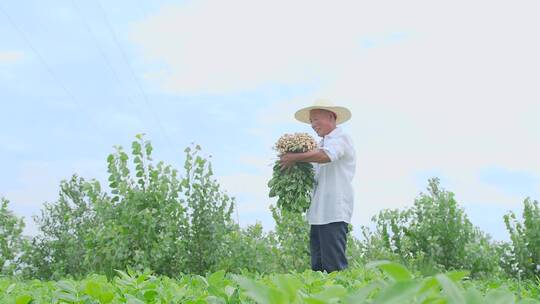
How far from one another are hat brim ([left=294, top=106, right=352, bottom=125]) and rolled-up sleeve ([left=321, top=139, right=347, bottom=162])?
0.56 metres

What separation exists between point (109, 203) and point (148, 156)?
2.26 ft

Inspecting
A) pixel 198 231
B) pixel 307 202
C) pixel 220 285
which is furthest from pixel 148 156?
pixel 220 285

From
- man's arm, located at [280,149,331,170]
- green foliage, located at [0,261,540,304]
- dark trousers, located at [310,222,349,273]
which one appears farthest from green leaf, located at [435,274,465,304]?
man's arm, located at [280,149,331,170]

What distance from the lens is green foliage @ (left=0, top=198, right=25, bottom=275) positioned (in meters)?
7.80

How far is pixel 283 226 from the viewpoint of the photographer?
7.71 meters

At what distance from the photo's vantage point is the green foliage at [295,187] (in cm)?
583

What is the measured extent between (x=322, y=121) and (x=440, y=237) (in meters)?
2.81

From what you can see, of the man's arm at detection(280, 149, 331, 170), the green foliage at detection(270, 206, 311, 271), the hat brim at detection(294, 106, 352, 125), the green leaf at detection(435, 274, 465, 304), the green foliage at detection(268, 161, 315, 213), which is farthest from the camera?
the green foliage at detection(270, 206, 311, 271)

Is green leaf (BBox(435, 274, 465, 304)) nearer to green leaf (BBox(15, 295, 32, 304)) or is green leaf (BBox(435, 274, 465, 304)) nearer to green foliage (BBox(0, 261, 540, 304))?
green foliage (BBox(0, 261, 540, 304))

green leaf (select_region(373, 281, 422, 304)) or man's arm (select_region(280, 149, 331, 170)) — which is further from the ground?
man's arm (select_region(280, 149, 331, 170))

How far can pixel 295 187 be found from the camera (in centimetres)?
583

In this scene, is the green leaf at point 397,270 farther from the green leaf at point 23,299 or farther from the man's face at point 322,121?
the man's face at point 322,121

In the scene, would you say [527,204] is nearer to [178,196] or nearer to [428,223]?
[428,223]

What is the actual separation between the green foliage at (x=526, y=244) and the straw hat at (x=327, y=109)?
3205mm
